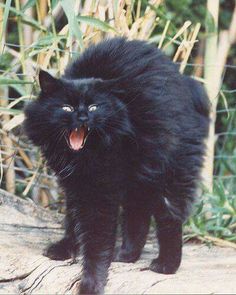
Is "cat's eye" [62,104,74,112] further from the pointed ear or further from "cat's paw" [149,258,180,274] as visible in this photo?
"cat's paw" [149,258,180,274]

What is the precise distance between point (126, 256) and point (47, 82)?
874mm

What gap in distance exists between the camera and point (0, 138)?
390 cm

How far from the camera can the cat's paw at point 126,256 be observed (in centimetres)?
315

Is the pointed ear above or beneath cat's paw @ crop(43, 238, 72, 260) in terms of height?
above

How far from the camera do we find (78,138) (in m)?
2.79

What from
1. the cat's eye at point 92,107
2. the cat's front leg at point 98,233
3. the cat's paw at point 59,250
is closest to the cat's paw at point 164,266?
the cat's front leg at point 98,233

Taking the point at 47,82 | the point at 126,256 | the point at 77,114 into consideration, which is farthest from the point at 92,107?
the point at 126,256

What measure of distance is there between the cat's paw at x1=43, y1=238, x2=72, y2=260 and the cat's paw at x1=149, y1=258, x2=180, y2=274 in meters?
0.37

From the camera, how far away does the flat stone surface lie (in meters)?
2.64

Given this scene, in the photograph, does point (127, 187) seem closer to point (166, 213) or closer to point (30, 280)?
point (166, 213)

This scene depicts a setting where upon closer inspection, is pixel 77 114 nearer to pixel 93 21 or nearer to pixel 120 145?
pixel 120 145

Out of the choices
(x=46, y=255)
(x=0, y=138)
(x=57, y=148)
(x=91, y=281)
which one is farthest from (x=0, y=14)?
(x=91, y=281)

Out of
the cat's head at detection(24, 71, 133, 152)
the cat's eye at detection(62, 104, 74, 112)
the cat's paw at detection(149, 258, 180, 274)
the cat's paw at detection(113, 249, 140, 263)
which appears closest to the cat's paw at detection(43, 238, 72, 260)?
the cat's paw at detection(113, 249, 140, 263)

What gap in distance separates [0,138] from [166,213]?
4.03 feet
